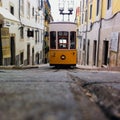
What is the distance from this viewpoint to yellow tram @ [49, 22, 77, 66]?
12766 mm

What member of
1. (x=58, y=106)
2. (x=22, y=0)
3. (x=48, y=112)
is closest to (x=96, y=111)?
(x=58, y=106)

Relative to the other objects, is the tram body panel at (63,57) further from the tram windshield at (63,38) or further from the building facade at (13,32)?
→ the building facade at (13,32)

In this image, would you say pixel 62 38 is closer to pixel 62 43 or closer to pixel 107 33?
pixel 62 43

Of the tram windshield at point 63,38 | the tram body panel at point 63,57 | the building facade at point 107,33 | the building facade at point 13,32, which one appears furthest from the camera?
the tram body panel at point 63,57

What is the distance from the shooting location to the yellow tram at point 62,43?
12.8m

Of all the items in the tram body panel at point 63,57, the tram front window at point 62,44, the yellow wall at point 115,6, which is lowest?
the tram body panel at point 63,57

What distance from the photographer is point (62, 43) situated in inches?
511

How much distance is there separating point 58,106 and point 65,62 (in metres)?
11.5

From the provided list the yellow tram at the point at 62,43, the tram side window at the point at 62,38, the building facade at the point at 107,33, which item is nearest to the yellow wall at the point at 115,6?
the building facade at the point at 107,33

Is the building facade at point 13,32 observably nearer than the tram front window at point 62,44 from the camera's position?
Yes

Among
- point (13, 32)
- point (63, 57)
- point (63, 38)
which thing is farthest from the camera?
point (13, 32)

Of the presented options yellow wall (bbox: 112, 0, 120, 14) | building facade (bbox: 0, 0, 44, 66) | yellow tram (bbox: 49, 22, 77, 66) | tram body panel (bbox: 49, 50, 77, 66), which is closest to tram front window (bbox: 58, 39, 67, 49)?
yellow tram (bbox: 49, 22, 77, 66)

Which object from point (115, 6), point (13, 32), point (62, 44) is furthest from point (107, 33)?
point (13, 32)

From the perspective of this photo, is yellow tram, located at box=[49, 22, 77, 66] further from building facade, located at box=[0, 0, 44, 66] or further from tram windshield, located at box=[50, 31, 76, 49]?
building facade, located at box=[0, 0, 44, 66]
